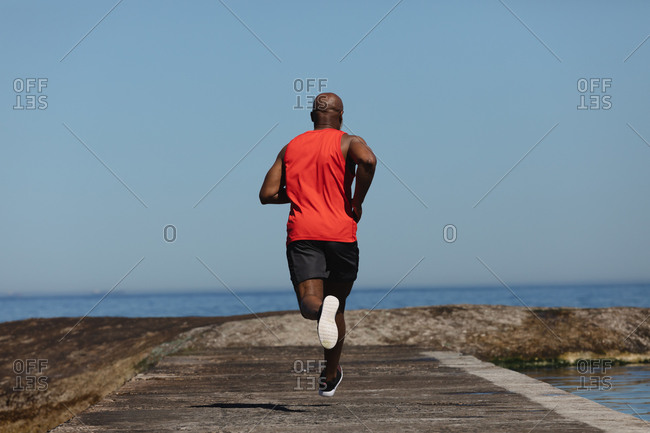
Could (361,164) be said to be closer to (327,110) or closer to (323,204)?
(323,204)

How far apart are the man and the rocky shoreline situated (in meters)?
5.06

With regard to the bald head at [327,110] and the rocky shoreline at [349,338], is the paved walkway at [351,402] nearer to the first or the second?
the rocky shoreline at [349,338]

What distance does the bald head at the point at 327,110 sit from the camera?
5.20 metres

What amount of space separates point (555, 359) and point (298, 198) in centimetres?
625

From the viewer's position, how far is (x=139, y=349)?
10.1 meters

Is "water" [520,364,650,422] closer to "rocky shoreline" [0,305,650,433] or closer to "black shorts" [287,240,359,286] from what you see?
"rocky shoreline" [0,305,650,433]

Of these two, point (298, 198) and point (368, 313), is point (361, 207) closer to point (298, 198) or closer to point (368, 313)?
point (298, 198)

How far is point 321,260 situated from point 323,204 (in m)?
0.35

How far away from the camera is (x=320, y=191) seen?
5.04 metres

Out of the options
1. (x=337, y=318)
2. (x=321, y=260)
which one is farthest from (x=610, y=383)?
(x=321, y=260)

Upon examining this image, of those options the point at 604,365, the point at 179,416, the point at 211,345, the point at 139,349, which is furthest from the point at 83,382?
the point at 604,365

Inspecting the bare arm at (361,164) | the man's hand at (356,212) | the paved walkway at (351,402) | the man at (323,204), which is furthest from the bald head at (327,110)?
the paved walkway at (351,402)

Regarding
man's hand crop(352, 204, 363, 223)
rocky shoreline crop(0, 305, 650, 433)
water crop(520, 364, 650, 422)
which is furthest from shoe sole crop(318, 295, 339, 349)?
rocky shoreline crop(0, 305, 650, 433)

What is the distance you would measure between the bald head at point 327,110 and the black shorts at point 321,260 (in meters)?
0.79
